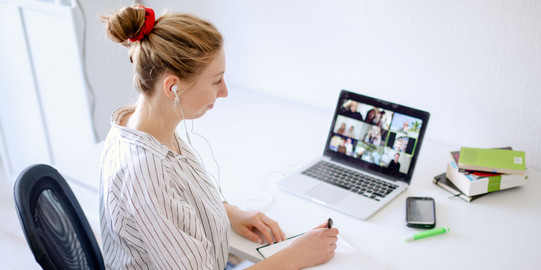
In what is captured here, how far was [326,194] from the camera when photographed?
54.0 inches

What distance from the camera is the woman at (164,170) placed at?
3.25 feet

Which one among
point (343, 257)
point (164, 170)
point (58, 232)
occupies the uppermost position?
point (164, 170)

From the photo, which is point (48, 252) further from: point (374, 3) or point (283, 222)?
point (374, 3)

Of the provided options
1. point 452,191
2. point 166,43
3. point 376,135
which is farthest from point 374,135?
point 166,43

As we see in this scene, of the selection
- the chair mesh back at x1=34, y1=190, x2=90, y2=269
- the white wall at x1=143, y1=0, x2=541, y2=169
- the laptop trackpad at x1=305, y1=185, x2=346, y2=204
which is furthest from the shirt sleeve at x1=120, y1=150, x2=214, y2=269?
the white wall at x1=143, y1=0, x2=541, y2=169

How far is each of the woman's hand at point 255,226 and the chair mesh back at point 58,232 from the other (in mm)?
352

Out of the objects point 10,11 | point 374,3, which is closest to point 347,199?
point 374,3

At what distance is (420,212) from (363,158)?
257 millimetres

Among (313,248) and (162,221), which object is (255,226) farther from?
(162,221)

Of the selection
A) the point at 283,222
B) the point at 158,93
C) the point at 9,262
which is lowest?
the point at 9,262

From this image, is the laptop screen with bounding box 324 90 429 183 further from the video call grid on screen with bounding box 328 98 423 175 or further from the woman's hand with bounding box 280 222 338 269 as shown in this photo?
the woman's hand with bounding box 280 222 338 269

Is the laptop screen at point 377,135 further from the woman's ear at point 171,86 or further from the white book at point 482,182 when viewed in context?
→ the woman's ear at point 171,86

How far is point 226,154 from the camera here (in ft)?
5.19

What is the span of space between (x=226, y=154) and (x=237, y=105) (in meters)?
0.38
